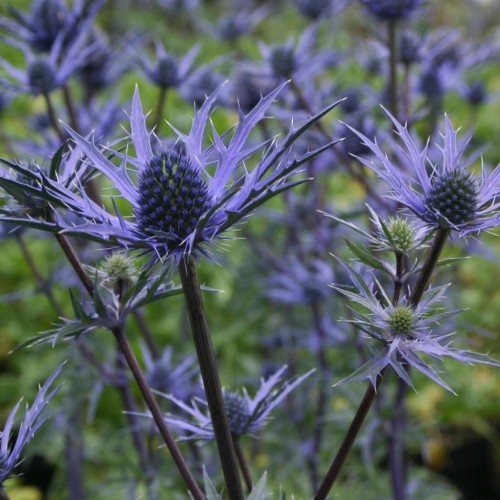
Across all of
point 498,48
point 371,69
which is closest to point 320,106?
point 371,69

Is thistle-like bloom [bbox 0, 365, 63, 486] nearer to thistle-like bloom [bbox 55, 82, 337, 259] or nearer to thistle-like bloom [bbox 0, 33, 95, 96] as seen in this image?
thistle-like bloom [bbox 55, 82, 337, 259]

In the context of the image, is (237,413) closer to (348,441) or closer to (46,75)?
(348,441)

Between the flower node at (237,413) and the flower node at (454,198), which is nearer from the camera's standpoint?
the flower node at (454,198)

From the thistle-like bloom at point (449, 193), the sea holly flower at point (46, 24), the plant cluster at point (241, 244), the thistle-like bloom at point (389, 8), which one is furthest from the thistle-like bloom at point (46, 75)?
the thistle-like bloom at point (449, 193)

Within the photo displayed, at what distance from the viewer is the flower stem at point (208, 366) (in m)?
0.66

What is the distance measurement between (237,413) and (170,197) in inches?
12.6

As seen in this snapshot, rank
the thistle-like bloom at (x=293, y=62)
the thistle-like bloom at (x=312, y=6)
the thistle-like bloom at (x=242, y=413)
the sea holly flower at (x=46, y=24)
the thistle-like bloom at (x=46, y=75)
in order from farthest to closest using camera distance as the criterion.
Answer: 1. the thistle-like bloom at (x=312, y=6)
2. the thistle-like bloom at (x=293, y=62)
3. the sea holly flower at (x=46, y=24)
4. the thistle-like bloom at (x=46, y=75)
5. the thistle-like bloom at (x=242, y=413)

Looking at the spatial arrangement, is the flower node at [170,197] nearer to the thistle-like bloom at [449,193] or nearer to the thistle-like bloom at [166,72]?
the thistle-like bloom at [449,193]

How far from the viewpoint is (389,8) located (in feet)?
4.78

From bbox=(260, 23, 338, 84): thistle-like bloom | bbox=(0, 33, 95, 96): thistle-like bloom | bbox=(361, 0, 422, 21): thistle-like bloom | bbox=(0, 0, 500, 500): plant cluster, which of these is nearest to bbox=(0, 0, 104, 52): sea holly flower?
bbox=(0, 0, 500, 500): plant cluster

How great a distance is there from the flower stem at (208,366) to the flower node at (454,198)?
0.26 metres

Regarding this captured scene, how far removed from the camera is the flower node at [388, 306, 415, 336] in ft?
2.17

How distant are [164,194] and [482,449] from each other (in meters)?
2.39

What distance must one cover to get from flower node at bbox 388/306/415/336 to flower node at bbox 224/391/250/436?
0.24 m
